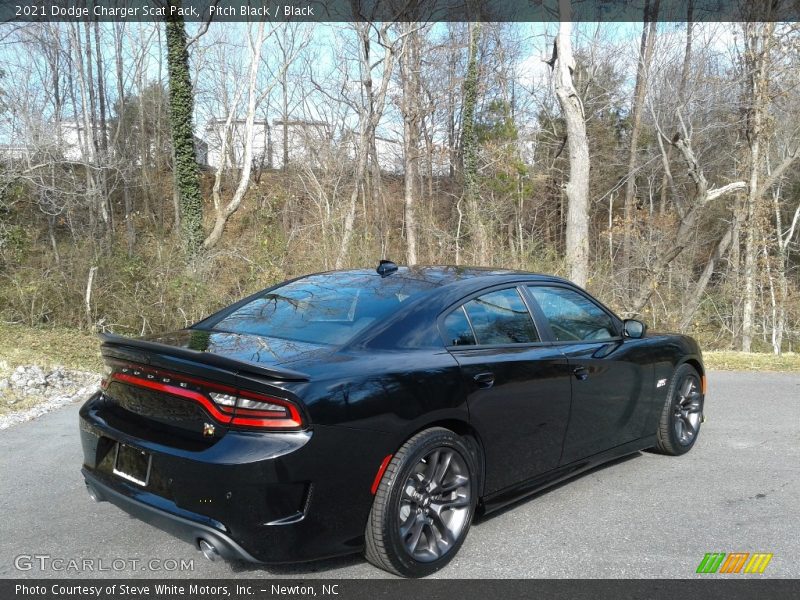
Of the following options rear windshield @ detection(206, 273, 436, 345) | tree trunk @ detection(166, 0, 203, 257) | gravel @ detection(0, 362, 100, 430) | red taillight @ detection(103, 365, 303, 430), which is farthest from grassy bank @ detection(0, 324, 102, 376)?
tree trunk @ detection(166, 0, 203, 257)

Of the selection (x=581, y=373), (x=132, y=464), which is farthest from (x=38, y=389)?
(x=581, y=373)

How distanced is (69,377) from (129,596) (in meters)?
6.32

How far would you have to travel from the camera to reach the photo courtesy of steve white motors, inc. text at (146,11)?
20594 mm

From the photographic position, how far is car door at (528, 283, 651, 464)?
14.0ft

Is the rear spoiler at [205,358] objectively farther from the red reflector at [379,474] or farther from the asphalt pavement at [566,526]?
the asphalt pavement at [566,526]

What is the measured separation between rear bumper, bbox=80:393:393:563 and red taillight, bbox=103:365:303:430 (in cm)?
6

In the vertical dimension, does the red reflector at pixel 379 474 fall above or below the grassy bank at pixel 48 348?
above

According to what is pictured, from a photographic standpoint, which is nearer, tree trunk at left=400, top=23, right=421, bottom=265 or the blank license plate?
the blank license plate

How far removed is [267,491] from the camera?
9.25ft

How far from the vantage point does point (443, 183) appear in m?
34.8

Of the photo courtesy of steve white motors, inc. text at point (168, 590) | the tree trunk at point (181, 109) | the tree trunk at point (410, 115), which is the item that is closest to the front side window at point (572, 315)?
the photo courtesy of steve white motors, inc. text at point (168, 590)

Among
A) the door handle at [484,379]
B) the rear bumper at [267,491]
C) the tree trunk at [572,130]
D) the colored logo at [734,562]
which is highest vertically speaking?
the tree trunk at [572,130]

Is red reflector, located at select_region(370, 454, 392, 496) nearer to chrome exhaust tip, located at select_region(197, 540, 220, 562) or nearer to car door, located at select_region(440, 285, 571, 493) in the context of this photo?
car door, located at select_region(440, 285, 571, 493)

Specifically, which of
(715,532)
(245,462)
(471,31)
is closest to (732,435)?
(715,532)
